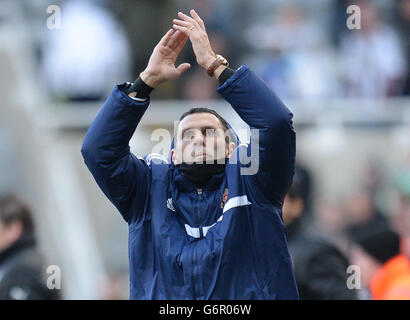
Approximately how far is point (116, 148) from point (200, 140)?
42cm

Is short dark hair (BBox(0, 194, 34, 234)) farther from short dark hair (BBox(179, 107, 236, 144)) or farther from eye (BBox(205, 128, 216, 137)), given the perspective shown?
eye (BBox(205, 128, 216, 137))

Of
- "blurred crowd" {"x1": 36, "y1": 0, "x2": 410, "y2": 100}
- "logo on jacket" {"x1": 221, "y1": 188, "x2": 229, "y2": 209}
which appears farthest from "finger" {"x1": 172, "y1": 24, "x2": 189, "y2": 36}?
"blurred crowd" {"x1": 36, "y1": 0, "x2": 410, "y2": 100}

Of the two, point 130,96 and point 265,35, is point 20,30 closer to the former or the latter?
point 265,35

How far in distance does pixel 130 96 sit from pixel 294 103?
694cm

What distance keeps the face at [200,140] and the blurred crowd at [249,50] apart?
667 cm

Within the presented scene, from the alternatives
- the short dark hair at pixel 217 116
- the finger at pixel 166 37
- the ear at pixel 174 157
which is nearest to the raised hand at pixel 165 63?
the finger at pixel 166 37

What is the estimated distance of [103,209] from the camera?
39.4 feet

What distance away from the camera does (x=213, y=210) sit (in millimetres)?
5090

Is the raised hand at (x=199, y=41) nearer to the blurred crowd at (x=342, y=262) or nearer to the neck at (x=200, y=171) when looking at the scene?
the neck at (x=200, y=171)

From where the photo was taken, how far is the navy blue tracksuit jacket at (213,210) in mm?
4914

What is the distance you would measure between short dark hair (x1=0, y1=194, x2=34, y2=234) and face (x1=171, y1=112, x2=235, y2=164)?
2.23 meters

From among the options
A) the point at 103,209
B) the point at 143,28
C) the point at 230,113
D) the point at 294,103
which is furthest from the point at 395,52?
the point at 103,209

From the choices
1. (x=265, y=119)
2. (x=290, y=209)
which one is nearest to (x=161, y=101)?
(x=290, y=209)

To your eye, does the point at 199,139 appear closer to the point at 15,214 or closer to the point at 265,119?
the point at 265,119
